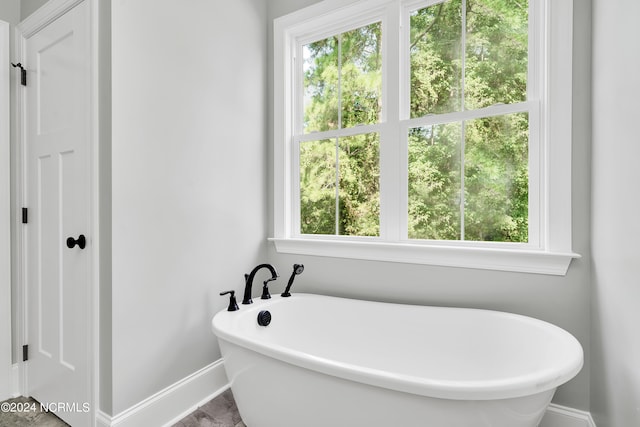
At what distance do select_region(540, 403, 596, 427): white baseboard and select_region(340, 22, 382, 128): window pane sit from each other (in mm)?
1704

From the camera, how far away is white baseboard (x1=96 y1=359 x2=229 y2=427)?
1.40 meters

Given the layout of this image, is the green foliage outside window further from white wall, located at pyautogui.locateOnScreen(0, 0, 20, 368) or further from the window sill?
white wall, located at pyautogui.locateOnScreen(0, 0, 20, 368)

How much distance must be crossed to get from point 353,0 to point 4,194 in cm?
228

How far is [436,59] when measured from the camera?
68.7 inches

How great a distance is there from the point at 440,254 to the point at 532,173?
0.58 metres

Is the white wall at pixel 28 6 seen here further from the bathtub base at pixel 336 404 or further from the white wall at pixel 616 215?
Answer: the white wall at pixel 616 215

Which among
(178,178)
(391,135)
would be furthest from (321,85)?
(178,178)

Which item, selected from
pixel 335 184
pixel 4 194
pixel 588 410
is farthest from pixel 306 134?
pixel 588 410

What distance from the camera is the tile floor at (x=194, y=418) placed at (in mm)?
1551

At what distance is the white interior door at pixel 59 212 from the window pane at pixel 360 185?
1.36m

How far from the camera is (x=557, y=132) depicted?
4.54 ft

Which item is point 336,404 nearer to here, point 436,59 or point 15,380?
point 436,59

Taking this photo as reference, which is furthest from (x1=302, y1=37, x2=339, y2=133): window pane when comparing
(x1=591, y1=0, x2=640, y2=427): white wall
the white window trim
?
(x1=591, y1=0, x2=640, y2=427): white wall

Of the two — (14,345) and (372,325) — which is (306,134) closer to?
(372,325)
